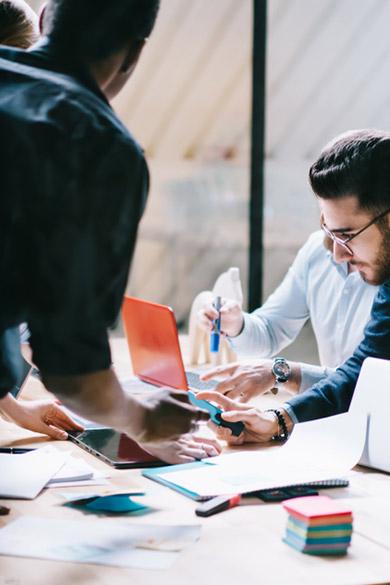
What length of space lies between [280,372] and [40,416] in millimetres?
650

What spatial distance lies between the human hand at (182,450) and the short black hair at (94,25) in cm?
75

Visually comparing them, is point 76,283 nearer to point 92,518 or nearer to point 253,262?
point 92,518

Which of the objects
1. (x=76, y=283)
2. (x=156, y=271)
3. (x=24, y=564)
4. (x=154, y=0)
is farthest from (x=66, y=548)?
(x=156, y=271)

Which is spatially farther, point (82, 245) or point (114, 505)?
point (114, 505)

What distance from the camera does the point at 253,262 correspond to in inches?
169

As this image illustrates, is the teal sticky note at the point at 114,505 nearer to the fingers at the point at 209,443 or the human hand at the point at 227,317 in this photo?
the fingers at the point at 209,443

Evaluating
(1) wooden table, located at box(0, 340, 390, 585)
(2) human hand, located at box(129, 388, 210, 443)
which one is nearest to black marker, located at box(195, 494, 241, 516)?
(1) wooden table, located at box(0, 340, 390, 585)

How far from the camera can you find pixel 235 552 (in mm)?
1213

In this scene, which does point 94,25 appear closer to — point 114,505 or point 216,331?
point 114,505

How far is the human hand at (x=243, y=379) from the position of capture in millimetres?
2066

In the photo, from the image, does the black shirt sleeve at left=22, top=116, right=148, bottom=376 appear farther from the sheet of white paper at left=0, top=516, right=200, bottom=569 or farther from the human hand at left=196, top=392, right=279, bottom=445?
the human hand at left=196, top=392, right=279, bottom=445

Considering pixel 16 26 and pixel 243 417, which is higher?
pixel 16 26

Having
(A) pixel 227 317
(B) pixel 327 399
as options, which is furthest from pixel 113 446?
(A) pixel 227 317

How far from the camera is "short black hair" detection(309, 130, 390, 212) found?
190cm
